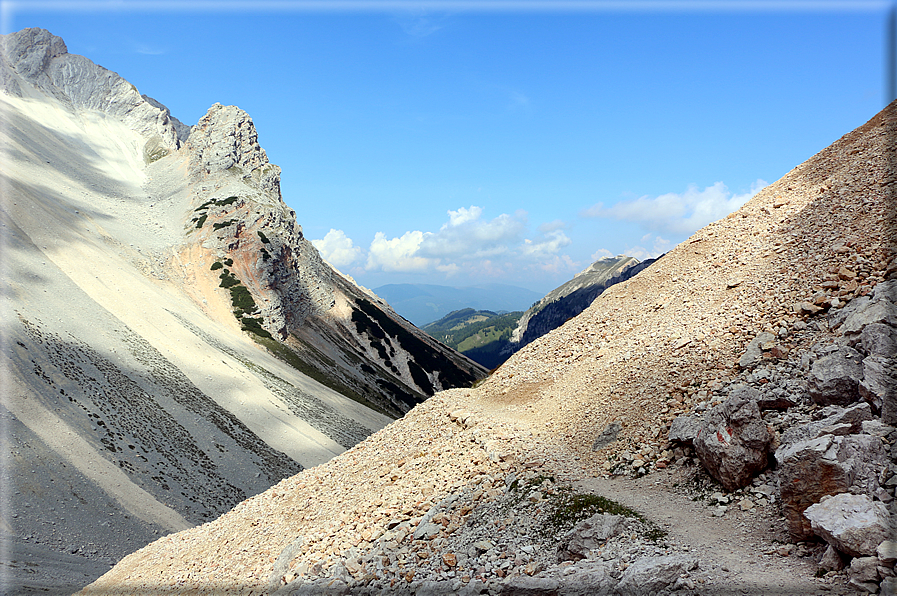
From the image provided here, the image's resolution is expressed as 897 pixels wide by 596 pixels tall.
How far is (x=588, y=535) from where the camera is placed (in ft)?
41.2

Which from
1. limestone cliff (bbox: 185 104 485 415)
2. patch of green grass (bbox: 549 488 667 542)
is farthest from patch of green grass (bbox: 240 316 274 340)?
patch of green grass (bbox: 549 488 667 542)

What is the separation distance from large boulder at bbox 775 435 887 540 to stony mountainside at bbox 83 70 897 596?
0.13ft

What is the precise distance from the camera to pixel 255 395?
7406cm

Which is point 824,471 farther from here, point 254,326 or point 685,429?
point 254,326

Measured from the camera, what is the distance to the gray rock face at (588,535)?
484 inches

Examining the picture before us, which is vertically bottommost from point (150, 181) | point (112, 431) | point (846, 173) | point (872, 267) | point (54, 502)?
point (54, 502)

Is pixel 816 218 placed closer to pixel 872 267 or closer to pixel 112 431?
pixel 872 267

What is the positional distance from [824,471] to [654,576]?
14.2ft

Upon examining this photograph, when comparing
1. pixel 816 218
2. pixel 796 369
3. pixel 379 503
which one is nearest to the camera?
pixel 796 369

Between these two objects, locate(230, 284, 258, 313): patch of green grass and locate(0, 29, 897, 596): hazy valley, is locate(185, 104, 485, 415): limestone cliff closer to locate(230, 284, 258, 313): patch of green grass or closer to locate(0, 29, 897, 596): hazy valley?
locate(230, 284, 258, 313): patch of green grass

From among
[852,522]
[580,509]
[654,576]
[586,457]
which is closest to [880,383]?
[852,522]

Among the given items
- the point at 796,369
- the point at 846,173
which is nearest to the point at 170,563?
the point at 796,369

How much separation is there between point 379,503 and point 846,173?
1016 inches

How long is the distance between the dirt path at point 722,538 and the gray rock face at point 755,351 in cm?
453
